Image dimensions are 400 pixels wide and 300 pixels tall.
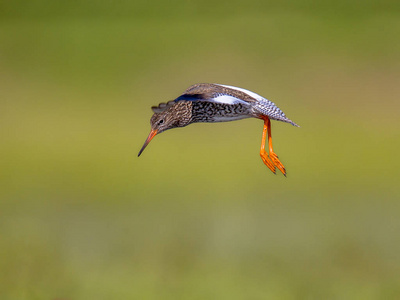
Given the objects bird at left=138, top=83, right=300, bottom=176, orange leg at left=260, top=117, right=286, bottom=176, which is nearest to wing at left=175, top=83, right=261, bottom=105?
bird at left=138, top=83, right=300, bottom=176

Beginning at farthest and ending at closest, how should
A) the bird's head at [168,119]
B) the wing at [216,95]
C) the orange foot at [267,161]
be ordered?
the bird's head at [168,119] < the orange foot at [267,161] < the wing at [216,95]

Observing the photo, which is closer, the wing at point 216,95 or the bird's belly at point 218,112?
the wing at point 216,95

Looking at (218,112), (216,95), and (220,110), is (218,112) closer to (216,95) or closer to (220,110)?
(220,110)

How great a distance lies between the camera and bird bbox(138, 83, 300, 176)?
A: 7.37ft

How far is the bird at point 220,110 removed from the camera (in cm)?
225

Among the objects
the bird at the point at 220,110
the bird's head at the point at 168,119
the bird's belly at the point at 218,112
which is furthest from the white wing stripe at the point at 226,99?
the bird's head at the point at 168,119

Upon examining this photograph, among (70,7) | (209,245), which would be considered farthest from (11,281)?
(70,7)

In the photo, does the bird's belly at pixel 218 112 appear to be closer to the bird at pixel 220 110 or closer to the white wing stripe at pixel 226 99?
the bird at pixel 220 110

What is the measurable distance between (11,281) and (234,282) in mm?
1316

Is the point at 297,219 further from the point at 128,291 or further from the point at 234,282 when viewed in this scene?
the point at 128,291

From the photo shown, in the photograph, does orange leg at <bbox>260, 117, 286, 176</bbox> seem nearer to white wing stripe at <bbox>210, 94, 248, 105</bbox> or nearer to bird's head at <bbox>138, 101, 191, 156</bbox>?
white wing stripe at <bbox>210, 94, 248, 105</bbox>

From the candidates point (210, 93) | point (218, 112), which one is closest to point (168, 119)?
point (218, 112)

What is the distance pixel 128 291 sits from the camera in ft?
13.9

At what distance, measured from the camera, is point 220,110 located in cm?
244
